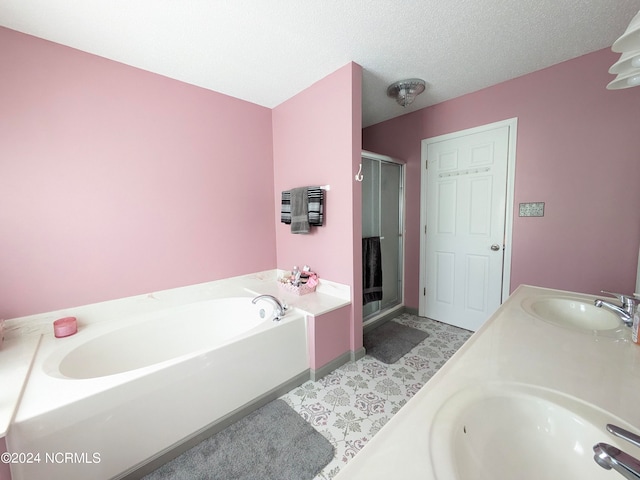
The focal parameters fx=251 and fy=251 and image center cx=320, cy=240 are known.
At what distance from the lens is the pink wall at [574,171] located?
5.82ft

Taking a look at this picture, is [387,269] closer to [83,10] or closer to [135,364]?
[135,364]

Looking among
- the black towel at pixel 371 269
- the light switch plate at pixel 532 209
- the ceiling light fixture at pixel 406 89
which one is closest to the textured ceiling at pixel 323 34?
the ceiling light fixture at pixel 406 89

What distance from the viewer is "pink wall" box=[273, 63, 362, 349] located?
1987mm

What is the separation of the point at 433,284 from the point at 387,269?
0.55 m

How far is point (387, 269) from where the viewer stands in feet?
9.73

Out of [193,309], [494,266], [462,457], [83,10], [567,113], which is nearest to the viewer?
[462,457]

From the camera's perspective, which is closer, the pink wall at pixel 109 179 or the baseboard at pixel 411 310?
the pink wall at pixel 109 179

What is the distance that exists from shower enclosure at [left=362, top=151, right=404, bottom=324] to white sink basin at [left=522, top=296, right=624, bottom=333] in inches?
59.3

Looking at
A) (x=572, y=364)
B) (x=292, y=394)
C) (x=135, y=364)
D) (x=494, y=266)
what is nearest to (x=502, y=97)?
(x=494, y=266)

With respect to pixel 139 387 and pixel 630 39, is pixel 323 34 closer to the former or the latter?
pixel 630 39

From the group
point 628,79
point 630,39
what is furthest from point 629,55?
point 628,79

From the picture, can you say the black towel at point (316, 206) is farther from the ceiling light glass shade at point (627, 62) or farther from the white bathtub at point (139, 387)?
the ceiling light glass shade at point (627, 62)

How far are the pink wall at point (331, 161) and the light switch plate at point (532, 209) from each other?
4.85 feet

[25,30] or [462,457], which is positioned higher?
[25,30]
